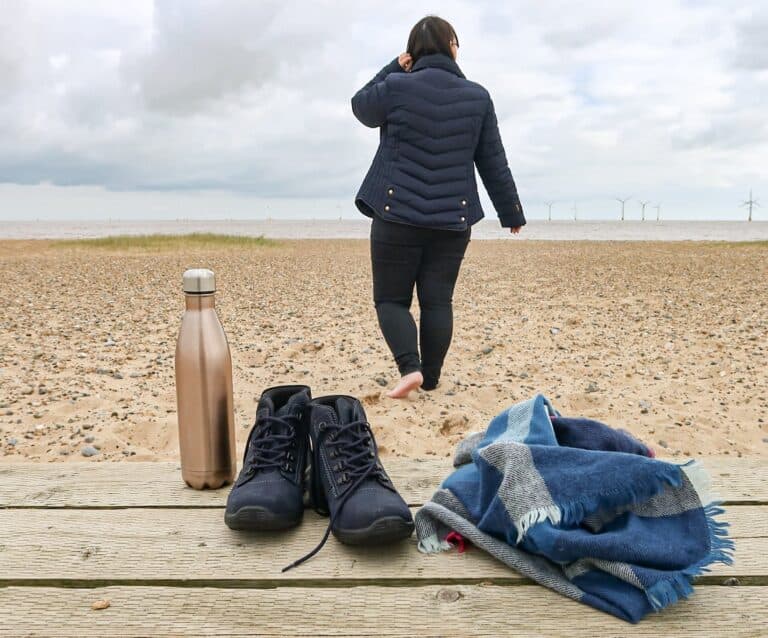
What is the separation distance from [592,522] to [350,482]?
55 cm

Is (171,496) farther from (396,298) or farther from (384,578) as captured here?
(396,298)

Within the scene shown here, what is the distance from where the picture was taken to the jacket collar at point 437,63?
414cm

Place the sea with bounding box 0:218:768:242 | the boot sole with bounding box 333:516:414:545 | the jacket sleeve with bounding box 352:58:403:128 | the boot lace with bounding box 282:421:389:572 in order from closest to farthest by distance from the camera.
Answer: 1. the boot sole with bounding box 333:516:414:545
2. the boot lace with bounding box 282:421:389:572
3. the jacket sleeve with bounding box 352:58:403:128
4. the sea with bounding box 0:218:768:242

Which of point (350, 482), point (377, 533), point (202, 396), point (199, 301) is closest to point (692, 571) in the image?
point (377, 533)

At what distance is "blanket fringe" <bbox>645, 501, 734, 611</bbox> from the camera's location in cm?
127

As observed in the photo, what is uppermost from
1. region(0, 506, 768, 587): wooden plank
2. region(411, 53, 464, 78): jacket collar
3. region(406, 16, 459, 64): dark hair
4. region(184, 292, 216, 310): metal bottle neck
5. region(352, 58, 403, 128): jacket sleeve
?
region(406, 16, 459, 64): dark hair

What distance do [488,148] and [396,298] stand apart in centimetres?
110

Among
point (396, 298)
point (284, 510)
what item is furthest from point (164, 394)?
point (284, 510)

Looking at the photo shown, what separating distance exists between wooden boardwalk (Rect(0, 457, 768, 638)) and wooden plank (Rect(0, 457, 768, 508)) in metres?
0.03

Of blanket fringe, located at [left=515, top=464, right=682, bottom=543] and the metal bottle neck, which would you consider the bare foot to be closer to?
the metal bottle neck

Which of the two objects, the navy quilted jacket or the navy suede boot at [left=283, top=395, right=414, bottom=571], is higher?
the navy quilted jacket

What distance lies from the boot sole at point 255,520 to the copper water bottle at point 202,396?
0.32 meters

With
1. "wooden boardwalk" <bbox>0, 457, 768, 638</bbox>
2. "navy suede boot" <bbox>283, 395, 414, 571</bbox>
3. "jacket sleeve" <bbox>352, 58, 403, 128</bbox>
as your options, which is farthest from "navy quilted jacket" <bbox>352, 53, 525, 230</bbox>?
"wooden boardwalk" <bbox>0, 457, 768, 638</bbox>

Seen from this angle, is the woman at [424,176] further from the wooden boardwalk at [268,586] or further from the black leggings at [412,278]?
the wooden boardwalk at [268,586]
